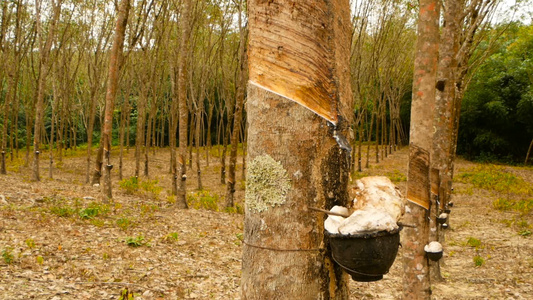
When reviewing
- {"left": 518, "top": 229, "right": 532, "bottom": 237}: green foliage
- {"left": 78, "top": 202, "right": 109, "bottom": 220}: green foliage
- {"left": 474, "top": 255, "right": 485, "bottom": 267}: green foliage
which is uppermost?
{"left": 78, "top": 202, "right": 109, "bottom": 220}: green foliage

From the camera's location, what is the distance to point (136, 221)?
6.84 m

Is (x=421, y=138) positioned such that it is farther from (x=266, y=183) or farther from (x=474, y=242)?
(x=474, y=242)

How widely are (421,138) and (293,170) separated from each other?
2.36 metres

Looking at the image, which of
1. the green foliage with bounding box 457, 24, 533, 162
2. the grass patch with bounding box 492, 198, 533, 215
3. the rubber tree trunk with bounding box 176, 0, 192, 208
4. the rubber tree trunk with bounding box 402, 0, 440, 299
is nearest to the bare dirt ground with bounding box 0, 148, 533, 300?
the rubber tree trunk with bounding box 176, 0, 192, 208

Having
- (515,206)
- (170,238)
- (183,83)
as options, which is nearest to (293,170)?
(170,238)

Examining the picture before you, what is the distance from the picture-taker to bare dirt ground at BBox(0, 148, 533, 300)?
400cm

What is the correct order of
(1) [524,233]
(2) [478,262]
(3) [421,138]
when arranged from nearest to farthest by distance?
(3) [421,138]
(2) [478,262]
(1) [524,233]

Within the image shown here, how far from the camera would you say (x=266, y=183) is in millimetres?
1118

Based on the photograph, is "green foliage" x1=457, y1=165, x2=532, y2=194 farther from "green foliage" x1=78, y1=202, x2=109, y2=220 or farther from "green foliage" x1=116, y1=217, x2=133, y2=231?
"green foliage" x1=78, y1=202, x2=109, y2=220

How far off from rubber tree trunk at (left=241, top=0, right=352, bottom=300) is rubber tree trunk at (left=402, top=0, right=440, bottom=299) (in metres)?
2.08

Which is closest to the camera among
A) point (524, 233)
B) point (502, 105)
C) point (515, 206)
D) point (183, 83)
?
point (524, 233)

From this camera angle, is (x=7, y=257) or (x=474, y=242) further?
(x=474, y=242)

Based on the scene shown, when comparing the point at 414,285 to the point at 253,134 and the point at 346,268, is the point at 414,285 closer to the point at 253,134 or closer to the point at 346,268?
the point at 346,268

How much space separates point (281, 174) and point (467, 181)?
A: 17869 millimetres
